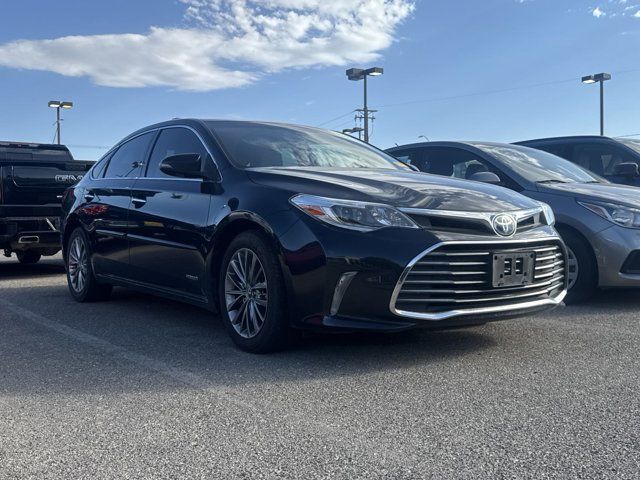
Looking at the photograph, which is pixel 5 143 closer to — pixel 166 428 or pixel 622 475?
pixel 166 428

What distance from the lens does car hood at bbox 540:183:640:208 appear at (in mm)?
6125

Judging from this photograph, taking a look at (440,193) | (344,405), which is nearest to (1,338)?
(344,405)

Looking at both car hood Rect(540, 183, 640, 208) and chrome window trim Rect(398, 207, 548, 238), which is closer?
chrome window trim Rect(398, 207, 548, 238)

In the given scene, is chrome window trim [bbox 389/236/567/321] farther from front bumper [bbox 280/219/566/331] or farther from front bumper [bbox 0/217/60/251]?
front bumper [bbox 0/217/60/251]

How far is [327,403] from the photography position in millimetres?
3500

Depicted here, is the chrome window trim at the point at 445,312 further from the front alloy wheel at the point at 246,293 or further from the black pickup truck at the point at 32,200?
the black pickup truck at the point at 32,200

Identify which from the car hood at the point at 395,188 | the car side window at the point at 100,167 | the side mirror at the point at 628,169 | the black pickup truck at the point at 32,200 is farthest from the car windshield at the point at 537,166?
the black pickup truck at the point at 32,200

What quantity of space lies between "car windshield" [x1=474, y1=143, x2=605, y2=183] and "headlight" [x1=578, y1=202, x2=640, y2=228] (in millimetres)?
796

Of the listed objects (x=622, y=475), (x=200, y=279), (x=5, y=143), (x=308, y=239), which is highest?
(x=5, y=143)

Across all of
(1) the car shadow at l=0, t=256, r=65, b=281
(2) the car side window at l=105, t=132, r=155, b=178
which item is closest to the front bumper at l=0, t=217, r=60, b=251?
(1) the car shadow at l=0, t=256, r=65, b=281

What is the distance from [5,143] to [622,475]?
32.5 ft

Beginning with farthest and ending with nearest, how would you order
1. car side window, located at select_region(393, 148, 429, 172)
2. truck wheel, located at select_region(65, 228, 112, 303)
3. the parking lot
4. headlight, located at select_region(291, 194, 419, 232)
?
car side window, located at select_region(393, 148, 429, 172), truck wheel, located at select_region(65, 228, 112, 303), headlight, located at select_region(291, 194, 419, 232), the parking lot

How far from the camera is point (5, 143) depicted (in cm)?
1043

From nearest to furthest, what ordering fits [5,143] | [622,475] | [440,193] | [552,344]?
1. [622,475]
2. [440,193]
3. [552,344]
4. [5,143]
